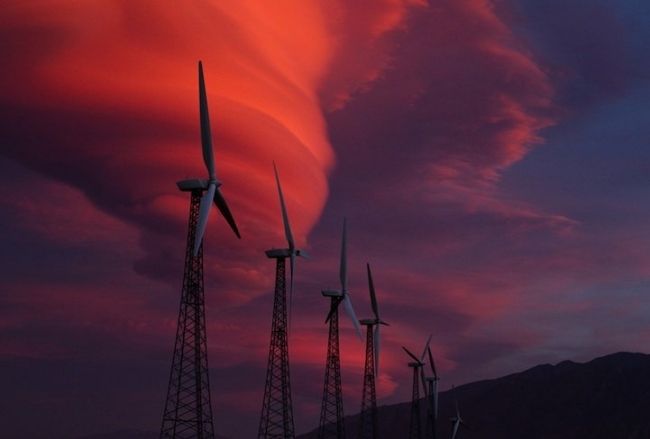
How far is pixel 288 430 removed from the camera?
290ft

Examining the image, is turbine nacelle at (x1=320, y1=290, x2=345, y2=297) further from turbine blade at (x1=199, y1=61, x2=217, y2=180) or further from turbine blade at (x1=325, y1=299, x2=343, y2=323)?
turbine blade at (x1=199, y1=61, x2=217, y2=180)

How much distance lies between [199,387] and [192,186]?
17.0m

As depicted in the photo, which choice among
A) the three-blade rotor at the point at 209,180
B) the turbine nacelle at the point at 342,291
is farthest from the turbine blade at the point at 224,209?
the turbine nacelle at the point at 342,291

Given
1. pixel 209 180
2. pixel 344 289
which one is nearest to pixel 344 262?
pixel 344 289

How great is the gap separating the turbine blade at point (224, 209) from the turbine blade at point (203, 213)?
7.27ft

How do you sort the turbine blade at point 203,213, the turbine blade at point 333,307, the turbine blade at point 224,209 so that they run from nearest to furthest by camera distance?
the turbine blade at point 203,213 → the turbine blade at point 224,209 → the turbine blade at point 333,307

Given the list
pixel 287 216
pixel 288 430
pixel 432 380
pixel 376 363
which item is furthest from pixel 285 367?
pixel 432 380

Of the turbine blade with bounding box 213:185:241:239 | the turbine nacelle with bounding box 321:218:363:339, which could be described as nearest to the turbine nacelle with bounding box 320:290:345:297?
the turbine nacelle with bounding box 321:218:363:339

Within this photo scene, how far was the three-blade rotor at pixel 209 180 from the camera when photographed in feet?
238

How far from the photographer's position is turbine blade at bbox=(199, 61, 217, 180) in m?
76.2

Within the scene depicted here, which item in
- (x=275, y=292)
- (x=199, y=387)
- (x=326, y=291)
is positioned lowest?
(x=199, y=387)

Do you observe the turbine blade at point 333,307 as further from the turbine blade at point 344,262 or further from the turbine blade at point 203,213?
the turbine blade at point 203,213

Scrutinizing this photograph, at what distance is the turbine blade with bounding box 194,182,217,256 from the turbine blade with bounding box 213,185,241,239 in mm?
2217

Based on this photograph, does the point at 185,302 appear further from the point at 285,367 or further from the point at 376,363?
the point at 376,363
